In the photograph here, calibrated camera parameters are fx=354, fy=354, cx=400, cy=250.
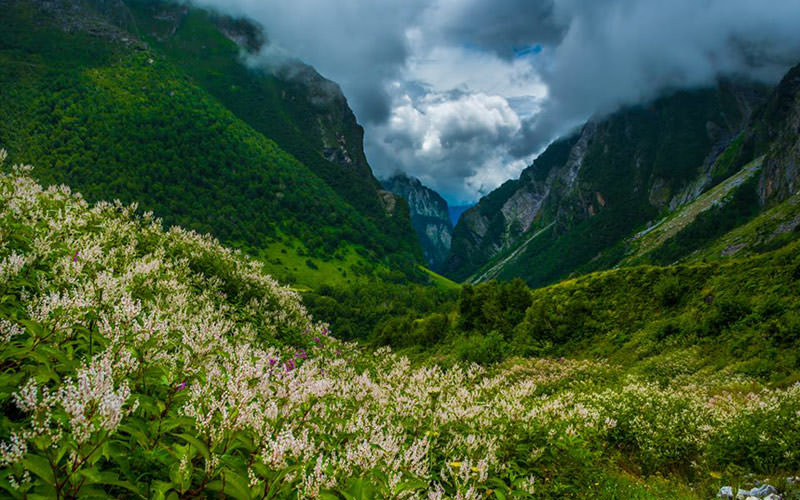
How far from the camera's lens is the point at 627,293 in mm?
37812

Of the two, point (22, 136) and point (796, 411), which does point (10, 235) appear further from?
point (22, 136)

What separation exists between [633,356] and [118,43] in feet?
784

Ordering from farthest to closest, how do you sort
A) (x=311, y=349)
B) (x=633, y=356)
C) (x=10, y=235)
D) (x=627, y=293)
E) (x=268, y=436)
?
(x=627, y=293)
(x=633, y=356)
(x=311, y=349)
(x=10, y=235)
(x=268, y=436)

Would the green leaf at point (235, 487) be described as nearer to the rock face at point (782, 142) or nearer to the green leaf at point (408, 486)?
the green leaf at point (408, 486)

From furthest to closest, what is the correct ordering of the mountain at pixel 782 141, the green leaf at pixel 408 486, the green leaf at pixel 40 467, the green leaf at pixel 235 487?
the mountain at pixel 782 141 < the green leaf at pixel 408 486 < the green leaf at pixel 235 487 < the green leaf at pixel 40 467

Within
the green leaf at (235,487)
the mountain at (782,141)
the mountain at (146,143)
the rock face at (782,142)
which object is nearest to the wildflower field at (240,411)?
the green leaf at (235,487)

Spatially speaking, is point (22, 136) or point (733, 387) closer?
Result: point (733, 387)

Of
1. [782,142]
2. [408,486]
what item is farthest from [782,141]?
[408,486]

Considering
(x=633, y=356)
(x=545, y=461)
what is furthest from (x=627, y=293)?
(x=545, y=461)

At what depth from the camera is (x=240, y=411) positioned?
288 cm

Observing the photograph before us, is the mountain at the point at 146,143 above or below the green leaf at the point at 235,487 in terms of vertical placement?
above

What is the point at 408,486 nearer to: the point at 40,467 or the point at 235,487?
the point at 235,487

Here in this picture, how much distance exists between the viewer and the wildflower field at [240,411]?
251 cm

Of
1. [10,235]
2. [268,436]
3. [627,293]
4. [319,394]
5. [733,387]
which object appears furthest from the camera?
[627,293]
